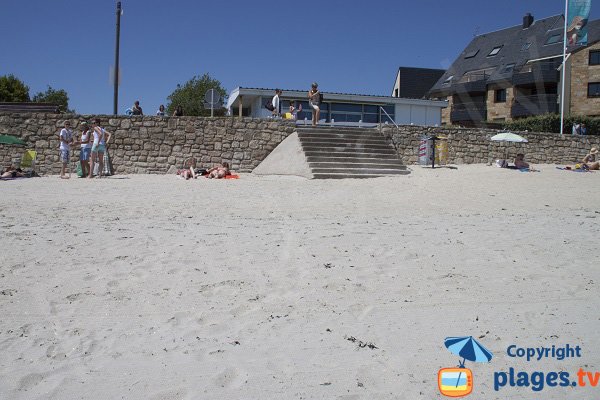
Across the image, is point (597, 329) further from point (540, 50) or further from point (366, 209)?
point (540, 50)

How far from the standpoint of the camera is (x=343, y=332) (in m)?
3.45


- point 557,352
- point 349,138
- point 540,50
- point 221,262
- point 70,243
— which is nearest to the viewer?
point 557,352

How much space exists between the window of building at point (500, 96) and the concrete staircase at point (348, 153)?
29.0m

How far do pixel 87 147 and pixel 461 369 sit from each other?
13.2 meters

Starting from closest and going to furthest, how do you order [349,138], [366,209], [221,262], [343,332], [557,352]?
[557,352] < [343,332] < [221,262] < [366,209] < [349,138]

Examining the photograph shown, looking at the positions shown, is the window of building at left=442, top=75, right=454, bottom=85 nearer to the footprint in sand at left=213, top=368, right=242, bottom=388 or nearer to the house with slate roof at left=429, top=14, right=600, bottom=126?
the house with slate roof at left=429, top=14, right=600, bottom=126

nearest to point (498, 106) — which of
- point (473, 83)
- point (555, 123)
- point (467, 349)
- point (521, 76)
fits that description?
point (473, 83)

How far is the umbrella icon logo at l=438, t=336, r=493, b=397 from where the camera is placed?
2734 mm

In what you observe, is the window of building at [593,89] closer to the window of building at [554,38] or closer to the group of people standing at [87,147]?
the window of building at [554,38]

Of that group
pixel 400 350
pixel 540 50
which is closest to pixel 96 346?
pixel 400 350

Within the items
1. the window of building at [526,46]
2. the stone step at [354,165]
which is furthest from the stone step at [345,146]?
the window of building at [526,46]

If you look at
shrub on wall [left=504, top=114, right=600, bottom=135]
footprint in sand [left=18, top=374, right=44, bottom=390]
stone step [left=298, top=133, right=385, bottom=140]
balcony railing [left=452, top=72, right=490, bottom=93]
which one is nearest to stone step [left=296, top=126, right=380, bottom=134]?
stone step [left=298, top=133, right=385, bottom=140]

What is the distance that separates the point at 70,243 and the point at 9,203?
3.88 meters

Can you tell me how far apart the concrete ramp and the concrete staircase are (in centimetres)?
18
